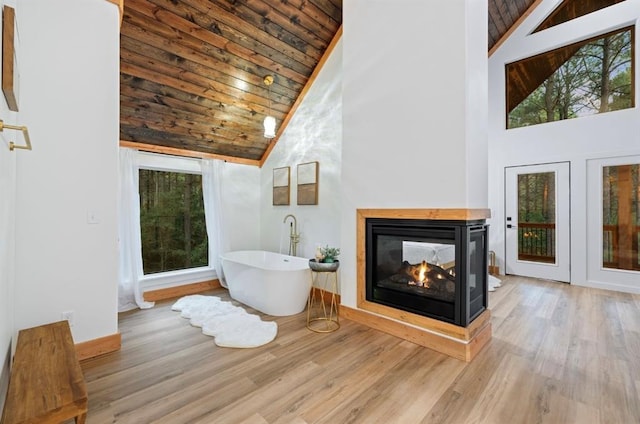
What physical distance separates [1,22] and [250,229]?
12.6ft

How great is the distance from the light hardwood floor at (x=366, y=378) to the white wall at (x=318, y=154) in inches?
53.4

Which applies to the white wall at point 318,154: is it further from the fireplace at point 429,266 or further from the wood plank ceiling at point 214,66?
the fireplace at point 429,266

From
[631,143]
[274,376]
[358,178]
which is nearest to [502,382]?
[274,376]

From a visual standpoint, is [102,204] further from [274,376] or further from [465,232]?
[465,232]

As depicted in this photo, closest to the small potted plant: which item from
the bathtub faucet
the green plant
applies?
the green plant

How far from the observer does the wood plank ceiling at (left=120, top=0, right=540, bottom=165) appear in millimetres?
2896

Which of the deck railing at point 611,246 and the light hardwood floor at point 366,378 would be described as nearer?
the light hardwood floor at point 366,378

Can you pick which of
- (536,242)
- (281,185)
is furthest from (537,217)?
(281,185)

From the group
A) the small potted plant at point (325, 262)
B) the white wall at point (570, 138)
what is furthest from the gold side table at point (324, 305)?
the white wall at point (570, 138)

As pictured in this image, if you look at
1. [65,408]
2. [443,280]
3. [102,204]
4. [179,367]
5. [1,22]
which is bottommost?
[179,367]

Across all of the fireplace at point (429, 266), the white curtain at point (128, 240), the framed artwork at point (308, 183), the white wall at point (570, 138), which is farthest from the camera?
the white wall at point (570, 138)

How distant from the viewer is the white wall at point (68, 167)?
2037mm

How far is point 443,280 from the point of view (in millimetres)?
2480

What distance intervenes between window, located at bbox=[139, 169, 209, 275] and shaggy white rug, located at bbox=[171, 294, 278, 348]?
86 centimetres
